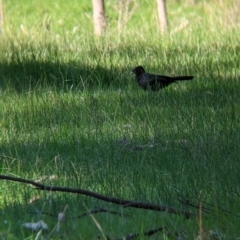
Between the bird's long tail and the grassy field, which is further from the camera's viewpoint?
the bird's long tail

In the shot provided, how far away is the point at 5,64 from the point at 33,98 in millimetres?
1700

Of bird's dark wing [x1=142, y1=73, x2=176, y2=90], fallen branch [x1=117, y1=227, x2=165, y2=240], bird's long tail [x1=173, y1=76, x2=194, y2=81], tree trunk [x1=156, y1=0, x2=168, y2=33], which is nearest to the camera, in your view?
fallen branch [x1=117, y1=227, x2=165, y2=240]

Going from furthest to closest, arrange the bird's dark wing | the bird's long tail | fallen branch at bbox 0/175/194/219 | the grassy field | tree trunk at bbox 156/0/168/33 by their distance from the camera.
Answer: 1. tree trunk at bbox 156/0/168/33
2. the bird's long tail
3. the bird's dark wing
4. the grassy field
5. fallen branch at bbox 0/175/194/219

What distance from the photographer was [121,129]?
7.20 metres

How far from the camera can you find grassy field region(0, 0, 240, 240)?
14.9 ft

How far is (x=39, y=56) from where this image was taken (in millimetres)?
10438

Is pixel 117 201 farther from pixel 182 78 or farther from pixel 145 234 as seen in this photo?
pixel 182 78

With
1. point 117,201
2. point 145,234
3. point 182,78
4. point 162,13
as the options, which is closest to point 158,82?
point 182,78

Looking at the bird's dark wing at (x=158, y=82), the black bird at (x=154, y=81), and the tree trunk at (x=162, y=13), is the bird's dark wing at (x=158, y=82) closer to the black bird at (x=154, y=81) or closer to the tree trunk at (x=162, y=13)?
the black bird at (x=154, y=81)

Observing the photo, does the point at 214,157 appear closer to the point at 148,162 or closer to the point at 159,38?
the point at 148,162

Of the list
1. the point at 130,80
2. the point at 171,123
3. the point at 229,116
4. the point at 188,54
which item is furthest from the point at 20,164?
the point at 188,54

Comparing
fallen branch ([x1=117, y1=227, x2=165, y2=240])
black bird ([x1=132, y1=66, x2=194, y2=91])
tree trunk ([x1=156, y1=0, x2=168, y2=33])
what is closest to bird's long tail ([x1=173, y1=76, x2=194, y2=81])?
black bird ([x1=132, y1=66, x2=194, y2=91])

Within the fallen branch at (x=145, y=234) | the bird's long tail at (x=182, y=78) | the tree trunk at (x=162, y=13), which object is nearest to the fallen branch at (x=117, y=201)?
the fallen branch at (x=145, y=234)

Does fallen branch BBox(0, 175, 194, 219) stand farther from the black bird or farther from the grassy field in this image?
the black bird
